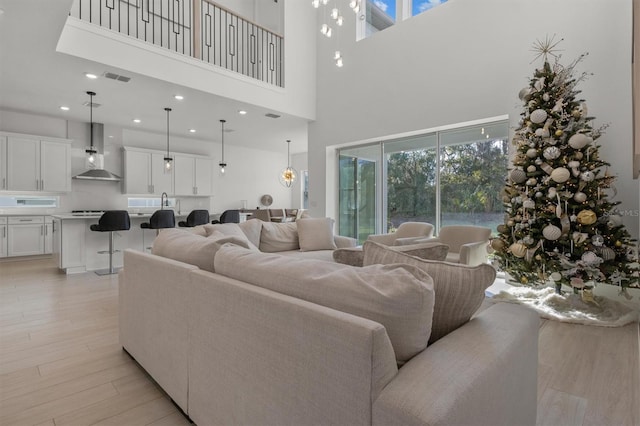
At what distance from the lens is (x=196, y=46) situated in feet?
16.3

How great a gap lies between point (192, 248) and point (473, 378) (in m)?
1.46

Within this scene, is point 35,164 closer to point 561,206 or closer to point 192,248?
point 192,248

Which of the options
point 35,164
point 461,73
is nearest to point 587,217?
point 461,73

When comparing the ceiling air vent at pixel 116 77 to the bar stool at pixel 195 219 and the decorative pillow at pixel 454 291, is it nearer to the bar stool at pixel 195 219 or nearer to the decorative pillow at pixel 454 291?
the bar stool at pixel 195 219

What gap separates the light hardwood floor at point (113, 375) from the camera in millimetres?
1628

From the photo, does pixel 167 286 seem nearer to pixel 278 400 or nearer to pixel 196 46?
pixel 278 400

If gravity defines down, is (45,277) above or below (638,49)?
below

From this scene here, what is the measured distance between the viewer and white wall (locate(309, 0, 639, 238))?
3.53 meters

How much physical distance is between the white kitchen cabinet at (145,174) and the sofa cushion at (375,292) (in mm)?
7202

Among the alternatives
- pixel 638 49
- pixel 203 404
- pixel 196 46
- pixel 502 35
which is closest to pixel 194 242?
pixel 203 404

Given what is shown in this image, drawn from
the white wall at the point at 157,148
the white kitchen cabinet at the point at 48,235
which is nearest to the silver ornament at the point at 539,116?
the white wall at the point at 157,148

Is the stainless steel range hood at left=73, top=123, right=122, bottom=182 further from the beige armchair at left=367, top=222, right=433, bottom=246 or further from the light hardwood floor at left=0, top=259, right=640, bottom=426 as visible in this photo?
the beige armchair at left=367, top=222, right=433, bottom=246

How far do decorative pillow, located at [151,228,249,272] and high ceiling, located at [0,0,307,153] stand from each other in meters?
2.67

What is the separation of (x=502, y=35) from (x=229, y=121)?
4.91m
